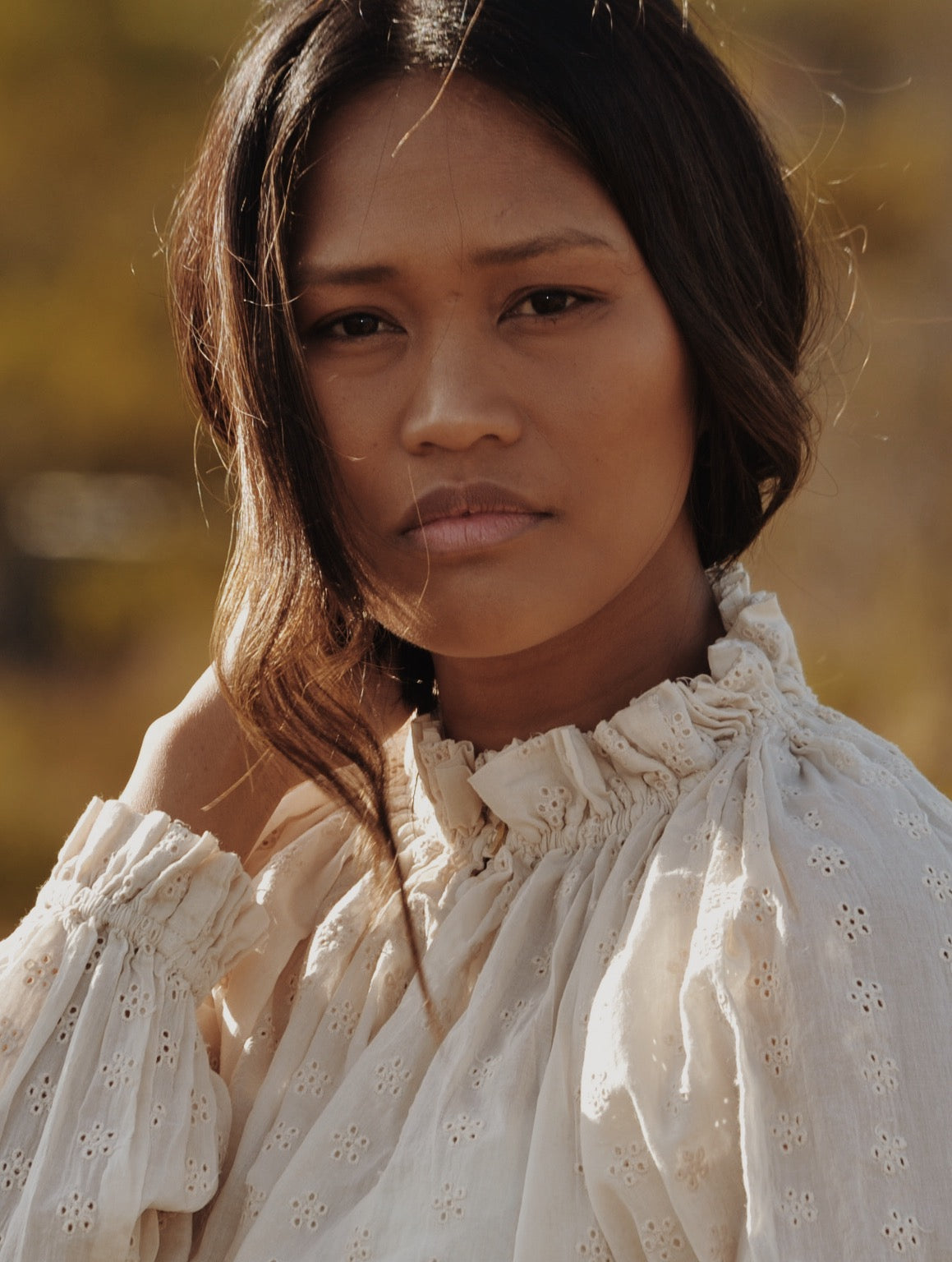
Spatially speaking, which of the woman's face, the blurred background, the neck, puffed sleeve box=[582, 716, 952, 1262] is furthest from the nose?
the blurred background

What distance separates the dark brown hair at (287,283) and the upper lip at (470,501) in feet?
0.39

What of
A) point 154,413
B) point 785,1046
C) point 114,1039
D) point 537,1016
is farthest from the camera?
point 154,413

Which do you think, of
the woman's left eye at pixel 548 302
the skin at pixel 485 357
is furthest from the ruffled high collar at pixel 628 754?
the woman's left eye at pixel 548 302

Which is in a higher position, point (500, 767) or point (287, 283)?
point (287, 283)

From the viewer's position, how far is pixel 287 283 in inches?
56.4

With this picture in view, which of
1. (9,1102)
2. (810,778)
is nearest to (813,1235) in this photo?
(810,778)

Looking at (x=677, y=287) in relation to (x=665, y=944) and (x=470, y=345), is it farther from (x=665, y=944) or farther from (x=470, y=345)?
(x=665, y=944)

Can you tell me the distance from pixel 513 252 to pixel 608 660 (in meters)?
0.42

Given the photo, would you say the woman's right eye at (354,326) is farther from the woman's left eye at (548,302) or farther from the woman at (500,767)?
the woman's left eye at (548,302)

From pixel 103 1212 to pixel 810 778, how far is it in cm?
70

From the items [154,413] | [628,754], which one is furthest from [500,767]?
[154,413]

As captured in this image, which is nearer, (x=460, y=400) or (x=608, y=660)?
(x=460, y=400)

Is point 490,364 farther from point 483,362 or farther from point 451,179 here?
point 451,179

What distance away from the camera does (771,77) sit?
515cm
